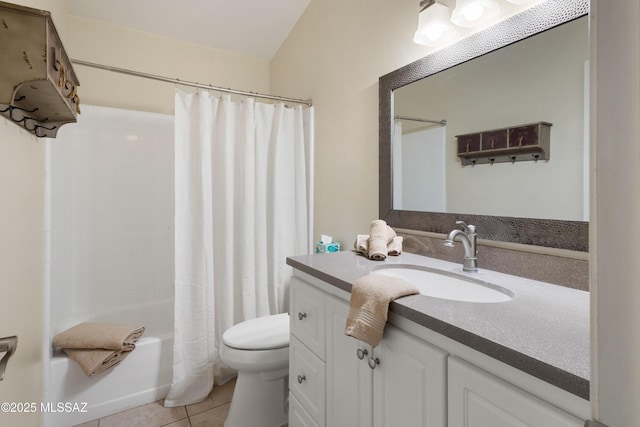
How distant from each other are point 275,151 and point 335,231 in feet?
2.14

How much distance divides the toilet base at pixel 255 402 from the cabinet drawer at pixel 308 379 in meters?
0.32

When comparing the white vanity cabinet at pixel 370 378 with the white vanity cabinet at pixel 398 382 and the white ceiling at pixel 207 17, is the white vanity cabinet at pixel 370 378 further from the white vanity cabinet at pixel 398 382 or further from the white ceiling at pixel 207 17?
the white ceiling at pixel 207 17

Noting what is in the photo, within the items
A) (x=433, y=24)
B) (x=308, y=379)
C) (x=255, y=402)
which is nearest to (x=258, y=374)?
(x=255, y=402)

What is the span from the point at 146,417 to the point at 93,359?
435 millimetres

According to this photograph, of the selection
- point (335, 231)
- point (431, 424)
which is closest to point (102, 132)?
point (335, 231)

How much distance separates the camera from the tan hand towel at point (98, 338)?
1.72 m

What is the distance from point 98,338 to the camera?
175cm

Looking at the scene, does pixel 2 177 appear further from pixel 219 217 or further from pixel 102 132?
pixel 102 132

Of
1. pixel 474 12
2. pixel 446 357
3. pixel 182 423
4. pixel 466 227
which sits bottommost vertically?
pixel 182 423

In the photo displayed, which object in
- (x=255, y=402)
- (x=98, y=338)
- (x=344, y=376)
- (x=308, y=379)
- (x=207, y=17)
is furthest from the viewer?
(x=207, y=17)

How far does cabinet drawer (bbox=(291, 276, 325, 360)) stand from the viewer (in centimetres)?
116

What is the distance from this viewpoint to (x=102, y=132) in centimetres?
231

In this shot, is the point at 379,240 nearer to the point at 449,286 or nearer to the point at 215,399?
the point at 449,286

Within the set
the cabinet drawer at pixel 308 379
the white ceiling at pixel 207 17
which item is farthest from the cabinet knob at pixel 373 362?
the white ceiling at pixel 207 17
